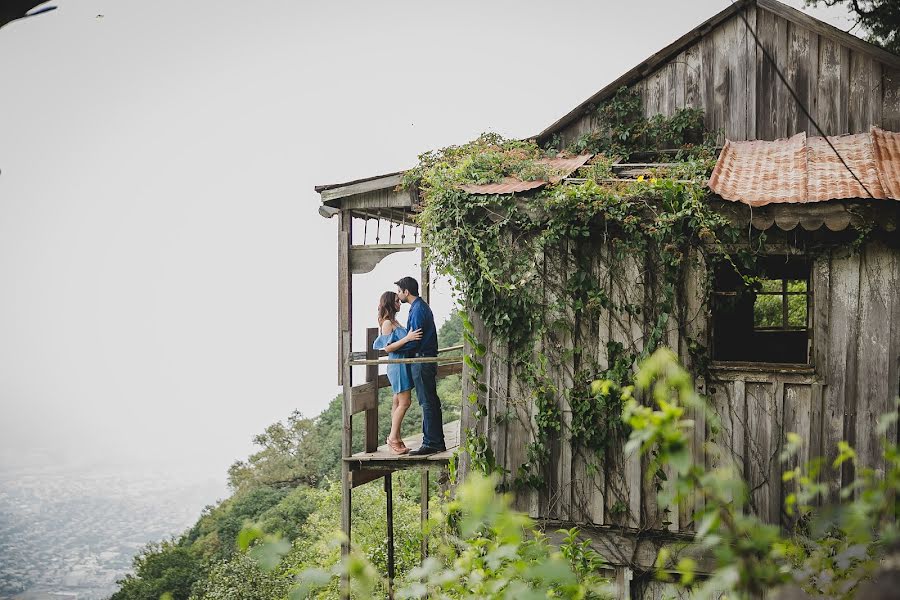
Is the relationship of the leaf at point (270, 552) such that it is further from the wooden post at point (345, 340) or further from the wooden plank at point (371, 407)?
the wooden plank at point (371, 407)

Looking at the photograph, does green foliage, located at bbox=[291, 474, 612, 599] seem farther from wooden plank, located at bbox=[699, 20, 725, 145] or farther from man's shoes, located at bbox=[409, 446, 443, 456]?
wooden plank, located at bbox=[699, 20, 725, 145]

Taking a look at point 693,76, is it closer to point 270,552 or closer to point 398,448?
point 398,448

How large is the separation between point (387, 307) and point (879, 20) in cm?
956

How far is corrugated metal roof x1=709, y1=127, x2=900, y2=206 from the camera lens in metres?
5.60

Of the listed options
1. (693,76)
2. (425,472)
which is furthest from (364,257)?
(693,76)

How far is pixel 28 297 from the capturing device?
12625 centimetres

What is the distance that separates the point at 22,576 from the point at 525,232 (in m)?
64.9

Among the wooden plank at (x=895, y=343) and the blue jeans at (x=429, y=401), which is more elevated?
the wooden plank at (x=895, y=343)

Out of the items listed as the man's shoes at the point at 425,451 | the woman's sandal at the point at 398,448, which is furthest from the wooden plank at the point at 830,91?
the woman's sandal at the point at 398,448

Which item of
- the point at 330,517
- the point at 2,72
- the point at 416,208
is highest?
the point at 2,72

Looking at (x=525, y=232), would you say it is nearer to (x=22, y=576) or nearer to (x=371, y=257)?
A: (x=371, y=257)

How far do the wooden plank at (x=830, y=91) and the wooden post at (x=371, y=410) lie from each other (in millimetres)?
6648

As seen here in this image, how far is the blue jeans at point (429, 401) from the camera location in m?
8.36

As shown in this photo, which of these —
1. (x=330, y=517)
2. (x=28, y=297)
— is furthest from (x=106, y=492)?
(x=330, y=517)
